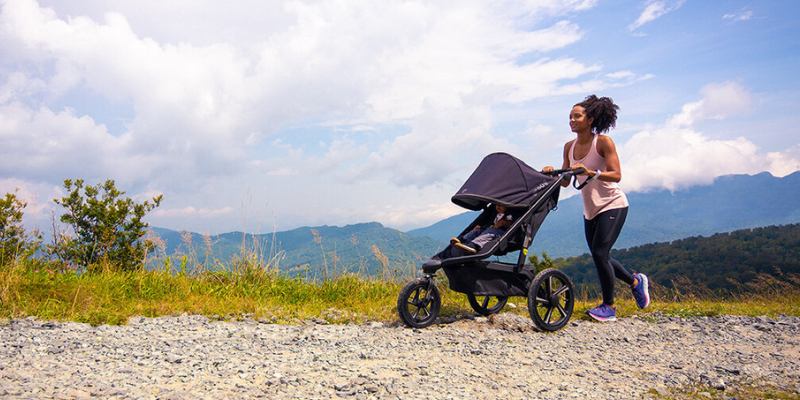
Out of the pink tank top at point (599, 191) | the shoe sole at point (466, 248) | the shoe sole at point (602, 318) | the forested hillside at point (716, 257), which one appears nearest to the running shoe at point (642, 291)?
the shoe sole at point (602, 318)

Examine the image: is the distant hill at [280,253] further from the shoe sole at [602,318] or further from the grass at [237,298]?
the shoe sole at [602,318]

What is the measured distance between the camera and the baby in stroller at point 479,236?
498 cm

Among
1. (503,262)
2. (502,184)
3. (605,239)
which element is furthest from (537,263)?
(502,184)

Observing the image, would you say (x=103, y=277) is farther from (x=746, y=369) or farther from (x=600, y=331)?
(x=746, y=369)

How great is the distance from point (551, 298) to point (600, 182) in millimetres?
1580

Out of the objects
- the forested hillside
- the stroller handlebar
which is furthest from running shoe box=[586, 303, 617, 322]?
the forested hillside

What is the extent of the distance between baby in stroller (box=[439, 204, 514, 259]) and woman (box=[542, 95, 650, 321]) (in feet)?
2.92

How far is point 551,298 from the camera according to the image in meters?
5.44

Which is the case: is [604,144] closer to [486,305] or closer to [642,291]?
[642,291]

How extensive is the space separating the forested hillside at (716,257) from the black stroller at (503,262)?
130 ft

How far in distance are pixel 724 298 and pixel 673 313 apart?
2106 millimetres

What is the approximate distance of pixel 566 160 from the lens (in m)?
6.10

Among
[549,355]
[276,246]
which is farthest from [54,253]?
[549,355]

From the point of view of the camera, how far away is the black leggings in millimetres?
5598
